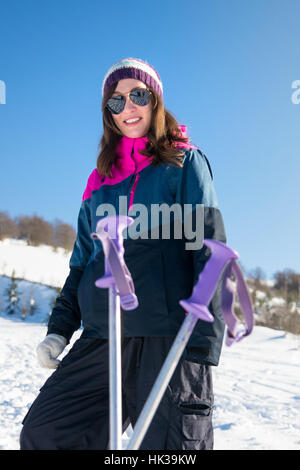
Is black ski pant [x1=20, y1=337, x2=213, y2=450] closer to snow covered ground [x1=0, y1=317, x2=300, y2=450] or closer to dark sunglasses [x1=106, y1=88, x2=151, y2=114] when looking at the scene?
dark sunglasses [x1=106, y1=88, x2=151, y2=114]

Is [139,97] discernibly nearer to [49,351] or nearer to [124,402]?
[49,351]

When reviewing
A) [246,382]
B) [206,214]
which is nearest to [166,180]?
[206,214]

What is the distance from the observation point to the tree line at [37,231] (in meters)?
30.0

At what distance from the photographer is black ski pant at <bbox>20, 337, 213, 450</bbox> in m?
1.32

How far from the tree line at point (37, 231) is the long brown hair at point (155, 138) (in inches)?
1065

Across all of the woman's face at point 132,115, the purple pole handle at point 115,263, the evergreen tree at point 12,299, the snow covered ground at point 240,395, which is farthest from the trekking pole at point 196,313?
the evergreen tree at point 12,299

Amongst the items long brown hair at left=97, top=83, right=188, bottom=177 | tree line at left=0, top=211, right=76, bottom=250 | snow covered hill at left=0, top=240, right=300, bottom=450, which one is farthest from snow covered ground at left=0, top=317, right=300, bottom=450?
tree line at left=0, top=211, right=76, bottom=250

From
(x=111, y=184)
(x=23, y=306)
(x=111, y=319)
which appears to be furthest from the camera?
(x=23, y=306)

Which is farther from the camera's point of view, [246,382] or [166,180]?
[246,382]

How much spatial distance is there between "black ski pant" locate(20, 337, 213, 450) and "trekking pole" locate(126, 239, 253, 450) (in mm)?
410

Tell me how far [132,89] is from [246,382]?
4.43 metres

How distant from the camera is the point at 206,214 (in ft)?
4.83
